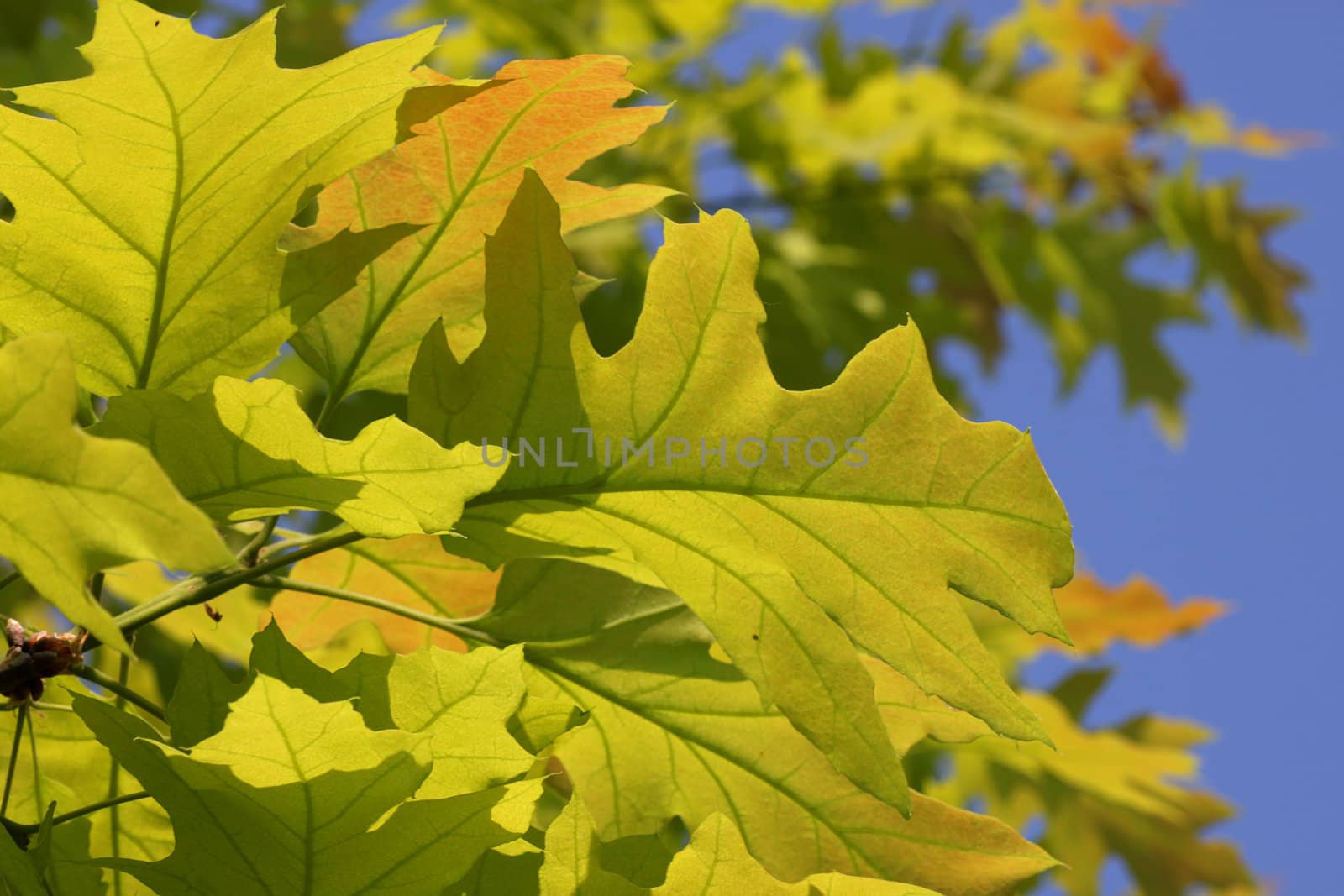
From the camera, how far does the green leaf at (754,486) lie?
0.62m

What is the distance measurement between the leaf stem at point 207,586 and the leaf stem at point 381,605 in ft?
0.06

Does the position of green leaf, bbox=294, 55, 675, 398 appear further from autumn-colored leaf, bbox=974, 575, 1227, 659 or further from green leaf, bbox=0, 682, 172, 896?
autumn-colored leaf, bbox=974, 575, 1227, 659

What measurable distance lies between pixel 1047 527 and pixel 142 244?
0.45m

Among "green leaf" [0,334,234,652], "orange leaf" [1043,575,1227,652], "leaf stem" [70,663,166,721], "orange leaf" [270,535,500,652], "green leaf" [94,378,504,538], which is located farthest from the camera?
"orange leaf" [1043,575,1227,652]

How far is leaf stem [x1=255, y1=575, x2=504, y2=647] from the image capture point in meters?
0.71

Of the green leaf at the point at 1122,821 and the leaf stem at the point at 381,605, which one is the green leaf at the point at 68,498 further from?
the green leaf at the point at 1122,821

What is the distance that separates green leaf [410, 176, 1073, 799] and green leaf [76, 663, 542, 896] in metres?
0.13

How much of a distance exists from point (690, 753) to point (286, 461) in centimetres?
29

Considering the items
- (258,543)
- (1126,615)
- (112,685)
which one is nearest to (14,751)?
(112,685)

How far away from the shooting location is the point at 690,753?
750 mm

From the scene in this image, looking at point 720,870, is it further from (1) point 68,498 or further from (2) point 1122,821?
(2) point 1122,821

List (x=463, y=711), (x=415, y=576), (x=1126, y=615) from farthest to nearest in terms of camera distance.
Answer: (x=1126, y=615) < (x=415, y=576) < (x=463, y=711)

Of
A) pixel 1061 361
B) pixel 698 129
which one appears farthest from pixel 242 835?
pixel 1061 361

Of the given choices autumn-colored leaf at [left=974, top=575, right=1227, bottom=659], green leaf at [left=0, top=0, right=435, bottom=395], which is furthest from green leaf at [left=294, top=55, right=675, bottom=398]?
autumn-colored leaf at [left=974, top=575, right=1227, bottom=659]
